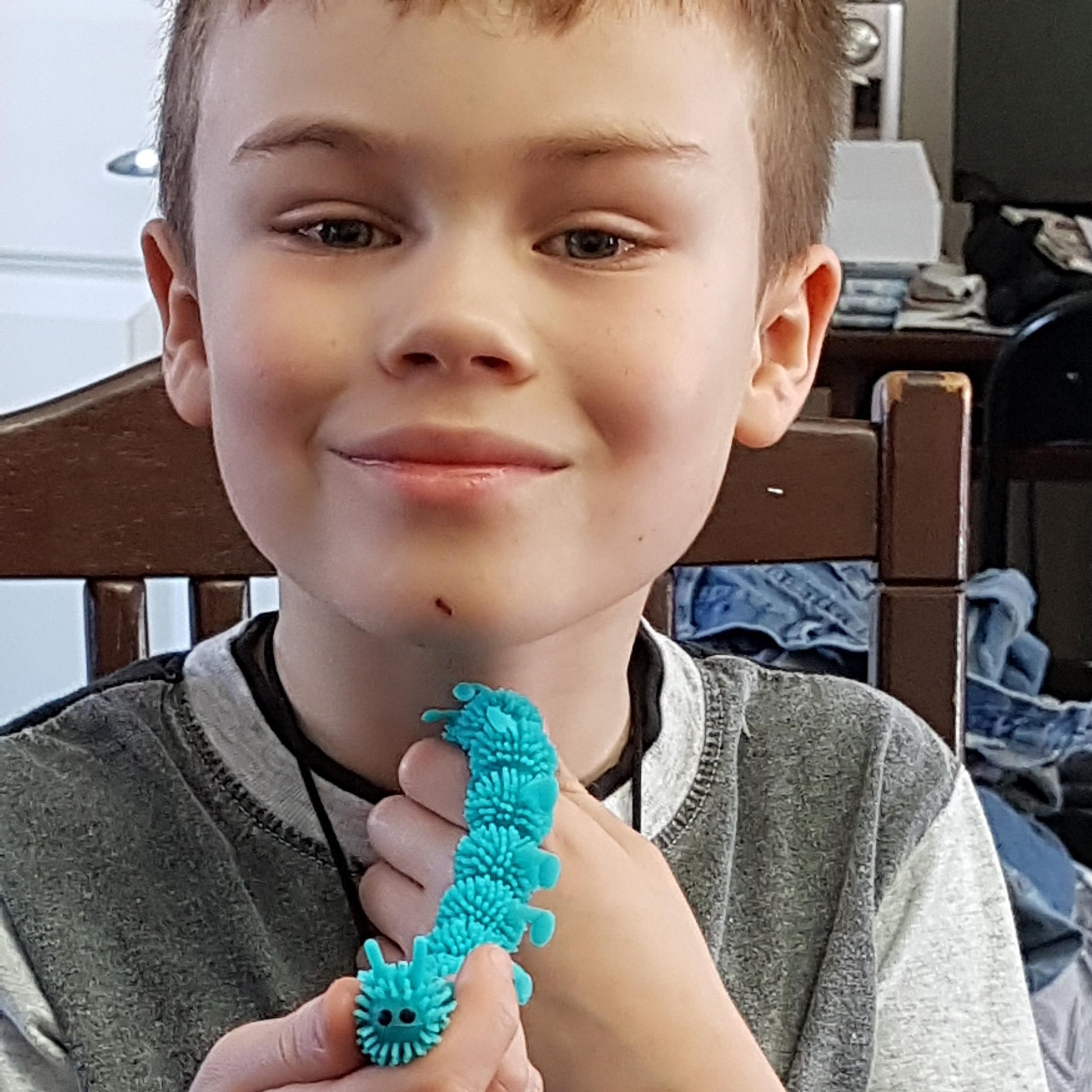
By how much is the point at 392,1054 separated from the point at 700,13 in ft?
1.16

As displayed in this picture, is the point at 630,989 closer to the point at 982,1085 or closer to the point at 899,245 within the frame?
the point at 982,1085

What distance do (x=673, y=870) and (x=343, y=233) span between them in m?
0.33

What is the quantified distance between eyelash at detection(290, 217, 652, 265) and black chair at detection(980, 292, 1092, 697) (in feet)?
4.97

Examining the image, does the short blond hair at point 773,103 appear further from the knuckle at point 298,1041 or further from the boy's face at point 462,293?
the knuckle at point 298,1041

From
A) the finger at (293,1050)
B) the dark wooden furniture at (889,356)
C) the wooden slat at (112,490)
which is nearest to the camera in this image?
the finger at (293,1050)

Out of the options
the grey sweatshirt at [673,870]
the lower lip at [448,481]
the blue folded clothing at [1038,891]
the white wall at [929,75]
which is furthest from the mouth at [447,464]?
the white wall at [929,75]

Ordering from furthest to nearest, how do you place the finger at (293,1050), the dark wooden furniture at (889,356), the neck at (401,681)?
the dark wooden furniture at (889,356) → the neck at (401,681) → the finger at (293,1050)

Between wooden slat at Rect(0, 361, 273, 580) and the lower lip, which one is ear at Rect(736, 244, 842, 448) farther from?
wooden slat at Rect(0, 361, 273, 580)

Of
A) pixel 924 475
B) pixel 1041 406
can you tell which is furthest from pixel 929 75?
pixel 924 475

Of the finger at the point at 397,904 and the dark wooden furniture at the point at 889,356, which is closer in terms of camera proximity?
the finger at the point at 397,904

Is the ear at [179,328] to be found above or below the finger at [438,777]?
above

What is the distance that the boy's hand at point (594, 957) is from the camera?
0.53 meters

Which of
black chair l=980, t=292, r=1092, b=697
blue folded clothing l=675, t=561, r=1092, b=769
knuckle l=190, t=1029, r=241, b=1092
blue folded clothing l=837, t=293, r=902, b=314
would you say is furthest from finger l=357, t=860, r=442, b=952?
blue folded clothing l=837, t=293, r=902, b=314

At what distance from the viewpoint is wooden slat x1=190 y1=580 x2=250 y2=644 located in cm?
80
